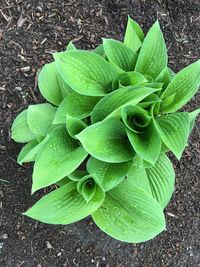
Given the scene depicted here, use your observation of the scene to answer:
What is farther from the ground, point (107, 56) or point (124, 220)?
point (107, 56)

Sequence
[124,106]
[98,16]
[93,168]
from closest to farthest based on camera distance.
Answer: [124,106]
[93,168]
[98,16]

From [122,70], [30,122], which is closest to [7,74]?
[30,122]

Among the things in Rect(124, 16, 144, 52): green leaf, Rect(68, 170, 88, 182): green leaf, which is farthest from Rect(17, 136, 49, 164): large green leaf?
Rect(124, 16, 144, 52): green leaf

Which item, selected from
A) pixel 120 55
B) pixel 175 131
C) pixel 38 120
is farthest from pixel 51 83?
pixel 175 131

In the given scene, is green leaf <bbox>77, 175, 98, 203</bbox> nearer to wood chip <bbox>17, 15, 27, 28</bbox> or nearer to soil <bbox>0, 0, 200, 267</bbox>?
soil <bbox>0, 0, 200, 267</bbox>

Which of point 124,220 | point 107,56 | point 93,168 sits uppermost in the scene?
point 107,56

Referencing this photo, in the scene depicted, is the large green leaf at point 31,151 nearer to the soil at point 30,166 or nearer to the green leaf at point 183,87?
the soil at point 30,166

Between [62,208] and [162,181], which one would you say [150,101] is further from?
[62,208]

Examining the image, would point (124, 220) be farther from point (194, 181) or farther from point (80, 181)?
point (194, 181)
